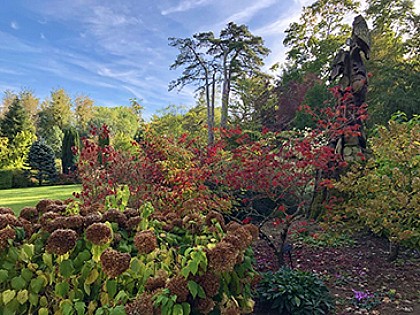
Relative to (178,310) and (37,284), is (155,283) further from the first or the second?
(37,284)

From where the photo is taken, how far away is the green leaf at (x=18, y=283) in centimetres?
150

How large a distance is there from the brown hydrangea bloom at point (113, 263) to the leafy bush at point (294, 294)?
141 centimetres

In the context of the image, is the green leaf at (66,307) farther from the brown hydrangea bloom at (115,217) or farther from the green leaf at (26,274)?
the brown hydrangea bloom at (115,217)

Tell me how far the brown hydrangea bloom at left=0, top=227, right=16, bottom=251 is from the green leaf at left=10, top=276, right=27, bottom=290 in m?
0.18

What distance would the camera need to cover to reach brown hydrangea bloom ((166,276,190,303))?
1.32m

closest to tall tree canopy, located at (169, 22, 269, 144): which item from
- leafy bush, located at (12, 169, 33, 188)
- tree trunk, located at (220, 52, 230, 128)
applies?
tree trunk, located at (220, 52, 230, 128)

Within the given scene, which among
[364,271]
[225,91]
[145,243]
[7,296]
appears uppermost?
[225,91]

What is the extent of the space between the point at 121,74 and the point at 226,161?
514cm

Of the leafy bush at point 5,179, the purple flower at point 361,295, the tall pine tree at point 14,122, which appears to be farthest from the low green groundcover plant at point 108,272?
the tall pine tree at point 14,122

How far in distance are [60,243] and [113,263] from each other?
0.28m

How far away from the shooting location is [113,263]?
1.40 metres

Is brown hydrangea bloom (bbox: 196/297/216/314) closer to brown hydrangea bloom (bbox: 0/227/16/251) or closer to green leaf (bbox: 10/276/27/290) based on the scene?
green leaf (bbox: 10/276/27/290)

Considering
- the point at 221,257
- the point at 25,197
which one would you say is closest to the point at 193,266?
the point at 221,257

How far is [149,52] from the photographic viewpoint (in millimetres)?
6977
